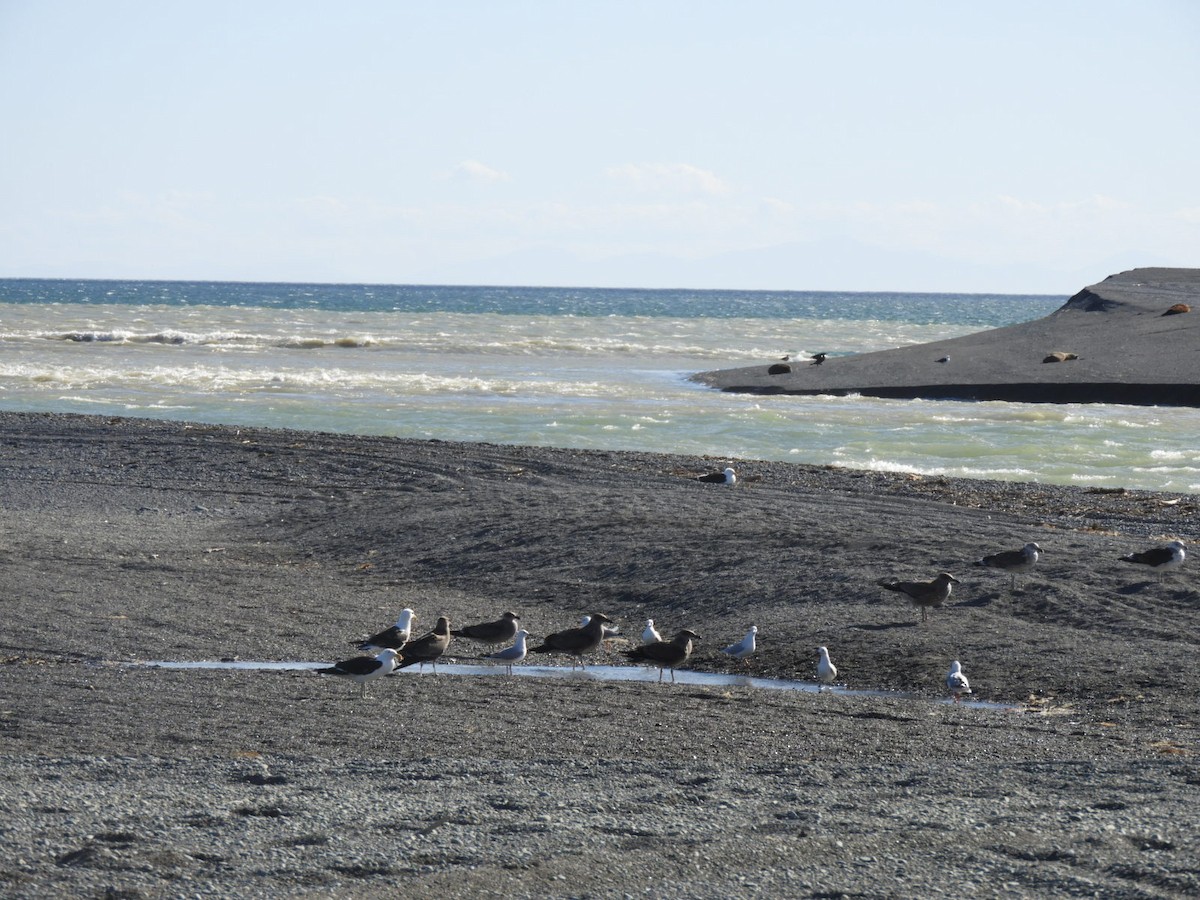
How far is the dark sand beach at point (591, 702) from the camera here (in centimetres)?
569

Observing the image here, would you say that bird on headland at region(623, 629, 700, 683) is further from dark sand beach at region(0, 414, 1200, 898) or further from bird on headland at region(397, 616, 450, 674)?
bird on headland at region(397, 616, 450, 674)

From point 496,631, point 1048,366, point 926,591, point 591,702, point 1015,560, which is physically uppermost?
point 1048,366

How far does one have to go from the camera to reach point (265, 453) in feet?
68.8

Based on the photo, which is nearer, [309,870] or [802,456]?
[309,870]

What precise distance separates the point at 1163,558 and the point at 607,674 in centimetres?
523

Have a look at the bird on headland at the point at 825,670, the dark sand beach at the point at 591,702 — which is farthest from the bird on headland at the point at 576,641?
the bird on headland at the point at 825,670

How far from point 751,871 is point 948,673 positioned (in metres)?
4.75

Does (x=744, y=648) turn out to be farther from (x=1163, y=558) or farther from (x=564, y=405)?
(x=564, y=405)

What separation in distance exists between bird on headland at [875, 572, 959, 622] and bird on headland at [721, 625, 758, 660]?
147 cm

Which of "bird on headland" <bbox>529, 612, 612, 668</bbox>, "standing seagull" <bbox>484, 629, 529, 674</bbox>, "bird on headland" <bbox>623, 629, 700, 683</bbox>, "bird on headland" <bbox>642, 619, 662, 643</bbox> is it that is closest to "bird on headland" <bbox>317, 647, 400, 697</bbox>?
"standing seagull" <bbox>484, 629, 529, 674</bbox>

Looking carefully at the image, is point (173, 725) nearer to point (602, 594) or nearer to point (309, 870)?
point (309, 870)

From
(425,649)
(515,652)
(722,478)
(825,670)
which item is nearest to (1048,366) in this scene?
(722,478)

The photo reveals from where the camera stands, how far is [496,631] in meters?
10.6

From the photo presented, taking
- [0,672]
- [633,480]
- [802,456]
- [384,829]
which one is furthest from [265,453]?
[384,829]
